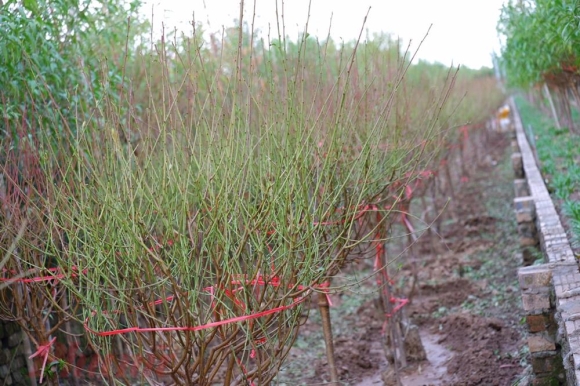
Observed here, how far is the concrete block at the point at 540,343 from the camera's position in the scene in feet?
15.9

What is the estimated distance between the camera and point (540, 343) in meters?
4.88

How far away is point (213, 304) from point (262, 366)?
0.40 m

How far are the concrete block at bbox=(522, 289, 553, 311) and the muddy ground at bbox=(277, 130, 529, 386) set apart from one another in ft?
2.86

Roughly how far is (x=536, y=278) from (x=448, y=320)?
11.0 ft

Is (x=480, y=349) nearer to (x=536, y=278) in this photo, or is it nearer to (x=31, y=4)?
(x=536, y=278)

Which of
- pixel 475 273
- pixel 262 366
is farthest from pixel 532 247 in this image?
pixel 262 366

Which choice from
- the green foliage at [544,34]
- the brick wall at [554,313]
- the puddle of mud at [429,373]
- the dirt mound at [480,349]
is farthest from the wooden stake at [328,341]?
the green foliage at [544,34]

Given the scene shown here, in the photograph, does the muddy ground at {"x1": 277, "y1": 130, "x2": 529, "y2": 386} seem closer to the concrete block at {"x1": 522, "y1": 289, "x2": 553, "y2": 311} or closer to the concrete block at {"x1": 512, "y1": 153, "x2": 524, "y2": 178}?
the concrete block at {"x1": 512, "y1": 153, "x2": 524, "y2": 178}

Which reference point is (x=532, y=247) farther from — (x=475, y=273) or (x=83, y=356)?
(x=83, y=356)

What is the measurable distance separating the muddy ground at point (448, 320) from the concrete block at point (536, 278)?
Answer: 0.81 m

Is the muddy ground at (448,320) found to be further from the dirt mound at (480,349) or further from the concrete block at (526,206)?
the concrete block at (526,206)

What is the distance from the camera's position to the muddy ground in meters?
6.43

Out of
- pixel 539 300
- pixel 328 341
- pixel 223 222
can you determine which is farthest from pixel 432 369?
pixel 223 222

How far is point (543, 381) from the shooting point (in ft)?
16.0
